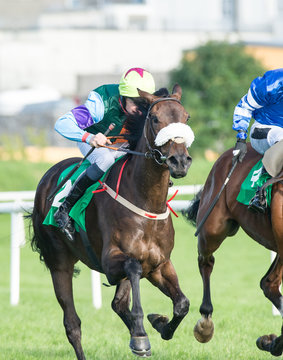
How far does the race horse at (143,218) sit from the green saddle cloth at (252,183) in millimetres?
766

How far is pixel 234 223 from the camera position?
6027 mm

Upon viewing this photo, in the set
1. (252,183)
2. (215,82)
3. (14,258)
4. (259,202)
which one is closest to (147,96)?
(259,202)

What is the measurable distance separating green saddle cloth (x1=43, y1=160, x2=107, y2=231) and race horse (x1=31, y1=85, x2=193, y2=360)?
4 centimetres

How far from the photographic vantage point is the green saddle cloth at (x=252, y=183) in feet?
17.7

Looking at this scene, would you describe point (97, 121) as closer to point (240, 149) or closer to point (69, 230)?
point (69, 230)

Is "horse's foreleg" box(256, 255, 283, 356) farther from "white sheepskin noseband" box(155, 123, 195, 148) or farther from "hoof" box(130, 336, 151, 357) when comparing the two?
"white sheepskin noseband" box(155, 123, 195, 148)

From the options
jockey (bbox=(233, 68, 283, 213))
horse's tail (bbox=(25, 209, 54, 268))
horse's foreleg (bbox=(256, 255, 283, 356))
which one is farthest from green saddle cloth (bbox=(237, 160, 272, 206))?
horse's tail (bbox=(25, 209, 54, 268))

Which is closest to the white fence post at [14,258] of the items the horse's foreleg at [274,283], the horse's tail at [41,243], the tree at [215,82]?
the horse's tail at [41,243]

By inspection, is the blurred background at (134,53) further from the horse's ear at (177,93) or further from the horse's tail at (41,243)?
the horse's ear at (177,93)

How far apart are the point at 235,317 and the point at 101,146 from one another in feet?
9.16

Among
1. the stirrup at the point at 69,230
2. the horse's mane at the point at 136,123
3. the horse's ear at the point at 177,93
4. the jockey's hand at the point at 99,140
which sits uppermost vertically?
the horse's ear at the point at 177,93

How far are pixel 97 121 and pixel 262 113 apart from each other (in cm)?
→ 119

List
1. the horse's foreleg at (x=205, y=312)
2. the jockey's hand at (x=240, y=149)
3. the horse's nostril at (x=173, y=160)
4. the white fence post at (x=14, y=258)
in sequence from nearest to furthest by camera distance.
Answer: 1. the horse's nostril at (x=173, y=160)
2. the jockey's hand at (x=240, y=149)
3. the horse's foreleg at (x=205, y=312)
4. the white fence post at (x=14, y=258)

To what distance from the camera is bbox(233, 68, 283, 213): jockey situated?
5.44 metres
